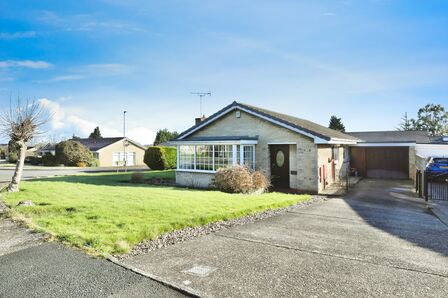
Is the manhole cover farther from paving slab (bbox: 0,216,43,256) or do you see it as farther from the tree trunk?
the tree trunk

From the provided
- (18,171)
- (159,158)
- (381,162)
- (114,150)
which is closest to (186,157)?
(18,171)

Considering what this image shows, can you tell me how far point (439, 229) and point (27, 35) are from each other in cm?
1863

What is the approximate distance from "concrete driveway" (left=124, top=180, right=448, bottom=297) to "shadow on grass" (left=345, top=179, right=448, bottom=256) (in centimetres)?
3

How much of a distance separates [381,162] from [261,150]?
44.2ft

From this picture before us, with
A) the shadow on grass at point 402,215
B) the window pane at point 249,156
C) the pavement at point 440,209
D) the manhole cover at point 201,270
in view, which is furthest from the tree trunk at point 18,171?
the pavement at point 440,209

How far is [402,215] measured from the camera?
1055cm

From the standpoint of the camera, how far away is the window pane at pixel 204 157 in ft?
59.2

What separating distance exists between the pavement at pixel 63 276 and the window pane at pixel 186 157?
12.5 m

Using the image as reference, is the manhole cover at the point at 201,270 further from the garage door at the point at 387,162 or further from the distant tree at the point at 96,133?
the distant tree at the point at 96,133

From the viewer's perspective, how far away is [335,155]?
20.5 metres

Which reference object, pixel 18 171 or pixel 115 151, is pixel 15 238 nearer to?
pixel 18 171

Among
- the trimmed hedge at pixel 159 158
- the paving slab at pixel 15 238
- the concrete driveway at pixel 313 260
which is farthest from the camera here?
the trimmed hedge at pixel 159 158

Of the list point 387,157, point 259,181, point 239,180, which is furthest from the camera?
point 387,157

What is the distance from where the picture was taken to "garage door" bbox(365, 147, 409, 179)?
24.2 metres
